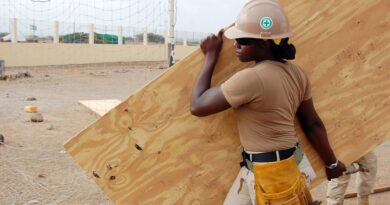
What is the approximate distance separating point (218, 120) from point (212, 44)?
0.41 metres

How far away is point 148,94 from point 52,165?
4166 millimetres

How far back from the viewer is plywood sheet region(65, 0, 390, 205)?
263cm

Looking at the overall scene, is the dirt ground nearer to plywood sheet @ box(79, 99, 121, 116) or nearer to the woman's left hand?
plywood sheet @ box(79, 99, 121, 116)

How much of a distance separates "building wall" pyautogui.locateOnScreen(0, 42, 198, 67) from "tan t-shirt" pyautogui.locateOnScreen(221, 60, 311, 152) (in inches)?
893

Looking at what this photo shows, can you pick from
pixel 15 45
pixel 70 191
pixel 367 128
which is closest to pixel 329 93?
pixel 367 128

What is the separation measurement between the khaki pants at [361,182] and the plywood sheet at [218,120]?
145cm

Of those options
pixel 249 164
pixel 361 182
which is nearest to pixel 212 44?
pixel 249 164

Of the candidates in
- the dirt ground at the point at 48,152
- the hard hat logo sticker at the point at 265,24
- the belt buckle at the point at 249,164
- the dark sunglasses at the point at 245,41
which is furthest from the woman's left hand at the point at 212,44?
the dirt ground at the point at 48,152

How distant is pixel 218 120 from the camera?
2682mm

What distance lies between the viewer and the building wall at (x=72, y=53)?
2386 centimetres

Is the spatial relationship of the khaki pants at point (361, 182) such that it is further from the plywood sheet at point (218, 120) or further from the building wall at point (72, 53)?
the building wall at point (72, 53)

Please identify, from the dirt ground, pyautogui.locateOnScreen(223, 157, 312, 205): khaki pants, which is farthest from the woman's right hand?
the dirt ground

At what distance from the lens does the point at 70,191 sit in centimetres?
534

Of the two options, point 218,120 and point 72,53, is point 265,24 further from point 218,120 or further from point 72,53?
point 72,53
